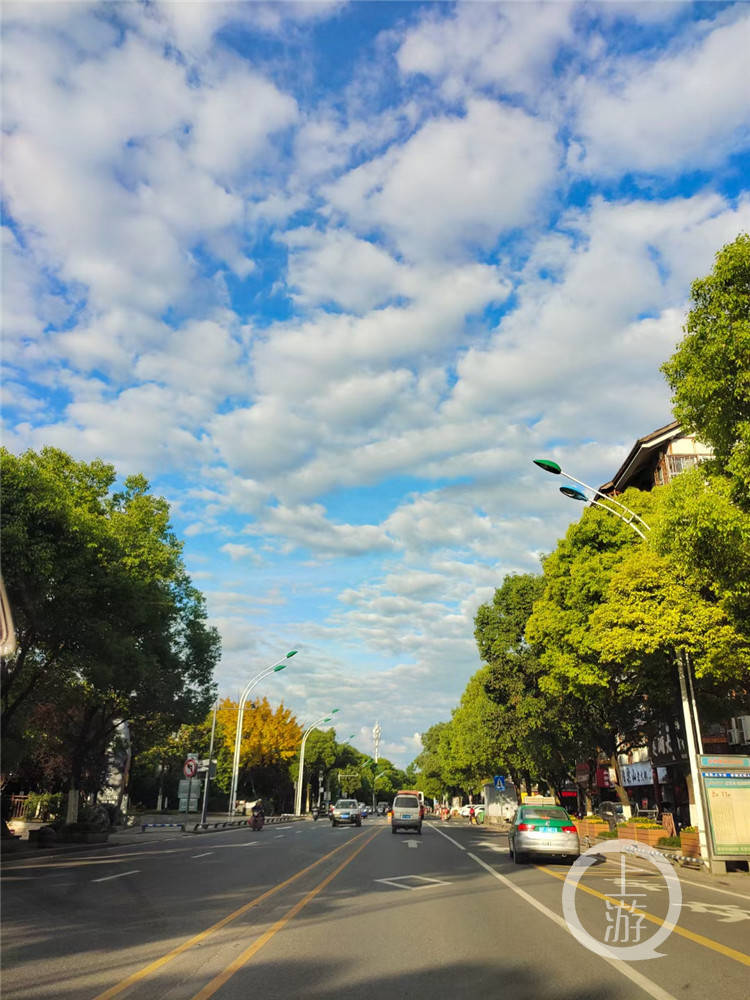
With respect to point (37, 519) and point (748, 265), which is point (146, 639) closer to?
point (37, 519)

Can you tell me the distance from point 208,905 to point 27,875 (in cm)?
751

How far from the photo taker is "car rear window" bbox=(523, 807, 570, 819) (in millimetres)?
18781

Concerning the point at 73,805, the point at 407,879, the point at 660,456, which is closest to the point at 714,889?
the point at 407,879

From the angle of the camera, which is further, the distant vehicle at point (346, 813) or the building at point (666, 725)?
the distant vehicle at point (346, 813)

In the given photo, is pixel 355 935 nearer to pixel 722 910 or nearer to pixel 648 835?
pixel 722 910

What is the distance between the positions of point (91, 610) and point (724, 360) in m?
18.5

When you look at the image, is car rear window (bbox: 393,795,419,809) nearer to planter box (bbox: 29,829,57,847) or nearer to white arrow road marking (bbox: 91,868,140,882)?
planter box (bbox: 29,829,57,847)

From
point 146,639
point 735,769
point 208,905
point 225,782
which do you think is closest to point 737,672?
point 735,769

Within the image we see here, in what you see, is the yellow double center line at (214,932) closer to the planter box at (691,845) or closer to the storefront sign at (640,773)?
the planter box at (691,845)

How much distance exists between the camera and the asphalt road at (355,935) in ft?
21.4

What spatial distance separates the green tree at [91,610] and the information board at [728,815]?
53.6 feet

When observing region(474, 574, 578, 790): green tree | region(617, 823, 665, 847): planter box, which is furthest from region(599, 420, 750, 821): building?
region(617, 823, 665, 847): planter box

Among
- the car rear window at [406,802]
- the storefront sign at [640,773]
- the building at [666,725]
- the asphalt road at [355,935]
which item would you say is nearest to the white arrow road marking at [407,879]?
the asphalt road at [355,935]

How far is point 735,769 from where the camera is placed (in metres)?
17.0
